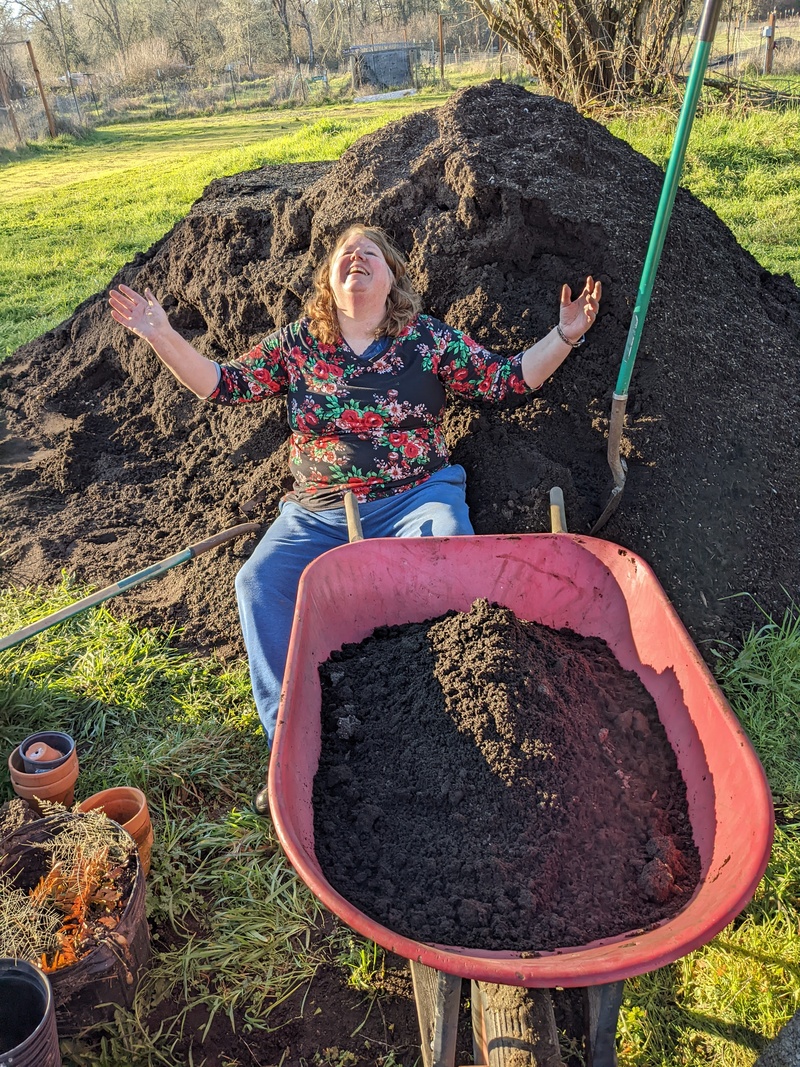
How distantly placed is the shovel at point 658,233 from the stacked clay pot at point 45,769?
6.52ft

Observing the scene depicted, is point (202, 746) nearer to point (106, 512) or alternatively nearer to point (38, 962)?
point (38, 962)

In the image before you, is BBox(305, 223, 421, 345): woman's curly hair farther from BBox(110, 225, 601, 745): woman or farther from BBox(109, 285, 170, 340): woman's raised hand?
BBox(109, 285, 170, 340): woman's raised hand

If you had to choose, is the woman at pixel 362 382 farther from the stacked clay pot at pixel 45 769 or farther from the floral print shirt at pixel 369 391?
the stacked clay pot at pixel 45 769

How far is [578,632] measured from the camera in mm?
2318

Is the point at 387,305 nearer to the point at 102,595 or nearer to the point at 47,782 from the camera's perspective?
the point at 102,595

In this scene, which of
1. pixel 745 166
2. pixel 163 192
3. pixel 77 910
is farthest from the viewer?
pixel 163 192

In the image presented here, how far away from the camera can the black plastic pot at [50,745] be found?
232cm

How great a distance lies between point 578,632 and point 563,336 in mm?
1080

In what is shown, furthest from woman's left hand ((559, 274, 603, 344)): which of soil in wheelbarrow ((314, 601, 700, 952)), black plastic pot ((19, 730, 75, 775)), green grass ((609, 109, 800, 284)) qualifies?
green grass ((609, 109, 800, 284))

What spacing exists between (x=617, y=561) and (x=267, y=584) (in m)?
1.15

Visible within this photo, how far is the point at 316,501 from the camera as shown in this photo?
300cm

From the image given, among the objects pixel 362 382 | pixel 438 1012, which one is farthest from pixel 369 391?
pixel 438 1012

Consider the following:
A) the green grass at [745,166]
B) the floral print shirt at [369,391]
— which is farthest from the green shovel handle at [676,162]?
the green grass at [745,166]

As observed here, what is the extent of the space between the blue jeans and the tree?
21.9ft
